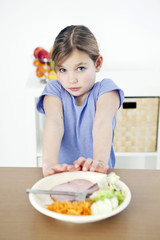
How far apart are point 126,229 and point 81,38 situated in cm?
74

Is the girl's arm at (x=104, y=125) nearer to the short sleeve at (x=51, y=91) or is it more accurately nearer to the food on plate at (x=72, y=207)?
the short sleeve at (x=51, y=91)

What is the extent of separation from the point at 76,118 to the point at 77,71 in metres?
0.26

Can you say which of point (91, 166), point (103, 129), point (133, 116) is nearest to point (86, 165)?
point (91, 166)

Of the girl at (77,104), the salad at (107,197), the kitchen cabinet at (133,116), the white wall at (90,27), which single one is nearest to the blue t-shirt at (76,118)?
the girl at (77,104)

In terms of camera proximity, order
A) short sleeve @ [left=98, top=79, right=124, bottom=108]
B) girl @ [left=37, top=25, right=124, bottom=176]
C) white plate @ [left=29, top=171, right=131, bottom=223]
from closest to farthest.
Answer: white plate @ [left=29, top=171, right=131, bottom=223] < girl @ [left=37, top=25, right=124, bottom=176] < short sleeve @ [left=98, top=79, right=124, bottom=108]

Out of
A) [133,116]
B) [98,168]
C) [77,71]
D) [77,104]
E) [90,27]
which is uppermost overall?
[90,27]

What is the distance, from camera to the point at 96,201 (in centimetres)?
70

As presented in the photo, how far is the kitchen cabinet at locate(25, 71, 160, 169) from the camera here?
6.76 feet

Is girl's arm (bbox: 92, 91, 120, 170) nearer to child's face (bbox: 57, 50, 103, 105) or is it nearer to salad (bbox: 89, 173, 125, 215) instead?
child's face (bbox: 57, 50, 103, 105)

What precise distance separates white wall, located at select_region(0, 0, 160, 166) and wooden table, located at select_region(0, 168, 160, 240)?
5.14 ft

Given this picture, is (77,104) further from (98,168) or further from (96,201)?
(96,201)

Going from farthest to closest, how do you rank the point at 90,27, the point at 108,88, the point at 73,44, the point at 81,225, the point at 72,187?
the point at 90,27, the point at 108,88, the point at 73,44, the point at 72,187, the point at 81,225

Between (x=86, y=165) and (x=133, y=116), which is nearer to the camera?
(x=86, y=165)

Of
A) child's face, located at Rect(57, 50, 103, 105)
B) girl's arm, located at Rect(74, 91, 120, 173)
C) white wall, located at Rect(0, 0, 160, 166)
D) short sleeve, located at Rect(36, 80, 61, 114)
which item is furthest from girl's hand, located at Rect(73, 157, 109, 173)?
white wall, located at Rect(0, 0, 160, 166)
